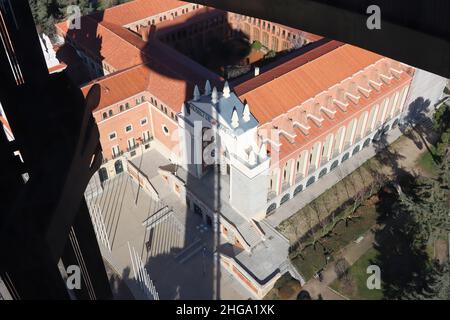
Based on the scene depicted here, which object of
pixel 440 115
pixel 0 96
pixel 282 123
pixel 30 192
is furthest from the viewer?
pixel 440 115

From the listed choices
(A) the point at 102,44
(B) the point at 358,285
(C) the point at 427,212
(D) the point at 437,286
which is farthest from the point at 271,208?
(A) the point at 102,44

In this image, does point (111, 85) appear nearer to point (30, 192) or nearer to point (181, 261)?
point (181, 261)

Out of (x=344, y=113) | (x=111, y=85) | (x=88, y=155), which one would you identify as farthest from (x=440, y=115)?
(x=88, y=155)

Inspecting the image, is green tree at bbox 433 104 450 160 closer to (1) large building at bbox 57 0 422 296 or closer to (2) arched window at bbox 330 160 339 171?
(1) large building at bbox 57 0 422 296

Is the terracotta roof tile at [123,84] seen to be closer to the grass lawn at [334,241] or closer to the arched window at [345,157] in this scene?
the arched window at [345,157]

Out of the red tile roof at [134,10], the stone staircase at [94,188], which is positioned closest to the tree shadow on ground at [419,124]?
the red tile roof at [134,10]
